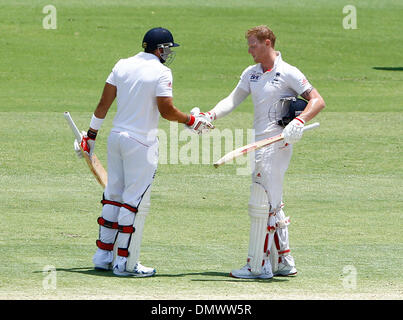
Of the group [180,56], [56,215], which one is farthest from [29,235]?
[180,56]

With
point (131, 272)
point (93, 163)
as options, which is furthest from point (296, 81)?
point (131, 272)

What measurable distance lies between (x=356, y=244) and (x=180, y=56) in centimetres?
2195

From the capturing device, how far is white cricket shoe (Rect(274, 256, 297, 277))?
873 centimetres

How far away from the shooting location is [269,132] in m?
8.68

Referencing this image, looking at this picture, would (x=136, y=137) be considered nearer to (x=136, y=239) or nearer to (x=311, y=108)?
(x=136, y=239)

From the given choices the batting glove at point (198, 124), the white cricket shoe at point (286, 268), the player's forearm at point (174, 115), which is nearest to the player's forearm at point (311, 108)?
the batting glove at point (198, 124)

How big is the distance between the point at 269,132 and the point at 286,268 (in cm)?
131

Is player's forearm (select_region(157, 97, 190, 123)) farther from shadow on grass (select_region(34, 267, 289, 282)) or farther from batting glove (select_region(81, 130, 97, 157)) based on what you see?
shadow on grass (select_region(34, 267, 289, 282))

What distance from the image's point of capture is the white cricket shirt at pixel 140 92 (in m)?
8.35

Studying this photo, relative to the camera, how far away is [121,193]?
8617 mm

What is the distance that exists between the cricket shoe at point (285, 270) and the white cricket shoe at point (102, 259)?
1613mm

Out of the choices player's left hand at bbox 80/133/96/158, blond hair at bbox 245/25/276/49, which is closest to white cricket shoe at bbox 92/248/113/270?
player's left hand at bbox 80/133/96/158

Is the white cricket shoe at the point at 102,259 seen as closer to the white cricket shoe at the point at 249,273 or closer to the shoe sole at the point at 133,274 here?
the shoe sole at the point at 133,274

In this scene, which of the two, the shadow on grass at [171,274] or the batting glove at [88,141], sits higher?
the batting glove at [88,141]
